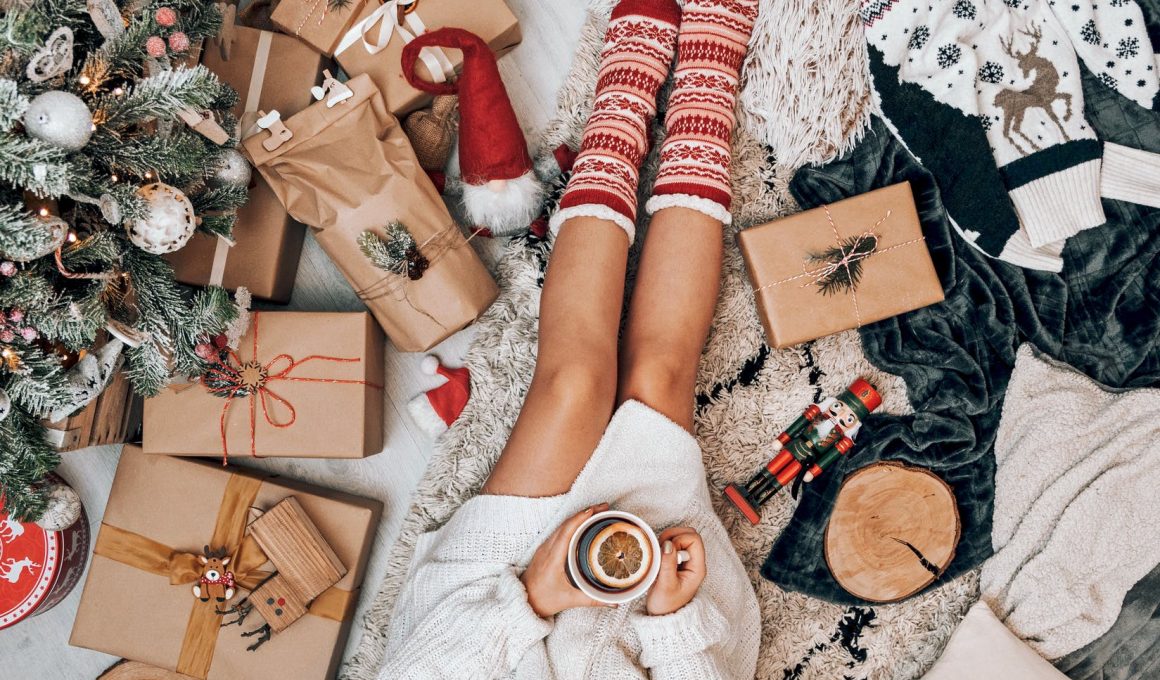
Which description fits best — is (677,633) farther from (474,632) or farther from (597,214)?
(597,214)

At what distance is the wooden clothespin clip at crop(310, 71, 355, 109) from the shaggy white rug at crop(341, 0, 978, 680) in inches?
14.2

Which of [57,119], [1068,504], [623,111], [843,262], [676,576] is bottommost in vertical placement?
[1068,504]

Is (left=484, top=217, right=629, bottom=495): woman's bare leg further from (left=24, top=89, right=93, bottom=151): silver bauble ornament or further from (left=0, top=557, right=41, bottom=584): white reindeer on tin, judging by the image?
(left=0, top=557, right=41, bottom=584): white reindeer on tin

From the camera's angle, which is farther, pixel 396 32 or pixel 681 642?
pixel 396 32

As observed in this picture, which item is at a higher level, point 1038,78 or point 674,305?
point 1038,78

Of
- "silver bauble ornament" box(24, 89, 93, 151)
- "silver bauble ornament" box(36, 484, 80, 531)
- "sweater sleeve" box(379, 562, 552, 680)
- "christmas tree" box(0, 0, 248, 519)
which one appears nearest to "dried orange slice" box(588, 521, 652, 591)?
"sweater sleeve" box(379, 562, 552, 680)

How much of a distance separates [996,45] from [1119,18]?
180mm

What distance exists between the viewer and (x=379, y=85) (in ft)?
3.91

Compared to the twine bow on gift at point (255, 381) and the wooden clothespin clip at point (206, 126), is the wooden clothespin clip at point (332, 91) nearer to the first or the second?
the wooden clothespin clip at point (206, 126)

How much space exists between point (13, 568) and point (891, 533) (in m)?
1.39

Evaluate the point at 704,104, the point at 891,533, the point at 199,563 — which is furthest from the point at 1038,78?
the point at 199,563

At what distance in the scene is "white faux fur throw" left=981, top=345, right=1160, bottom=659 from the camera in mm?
1144

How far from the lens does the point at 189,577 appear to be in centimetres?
113

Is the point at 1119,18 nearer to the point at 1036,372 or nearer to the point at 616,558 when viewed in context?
the point at 1036,372
